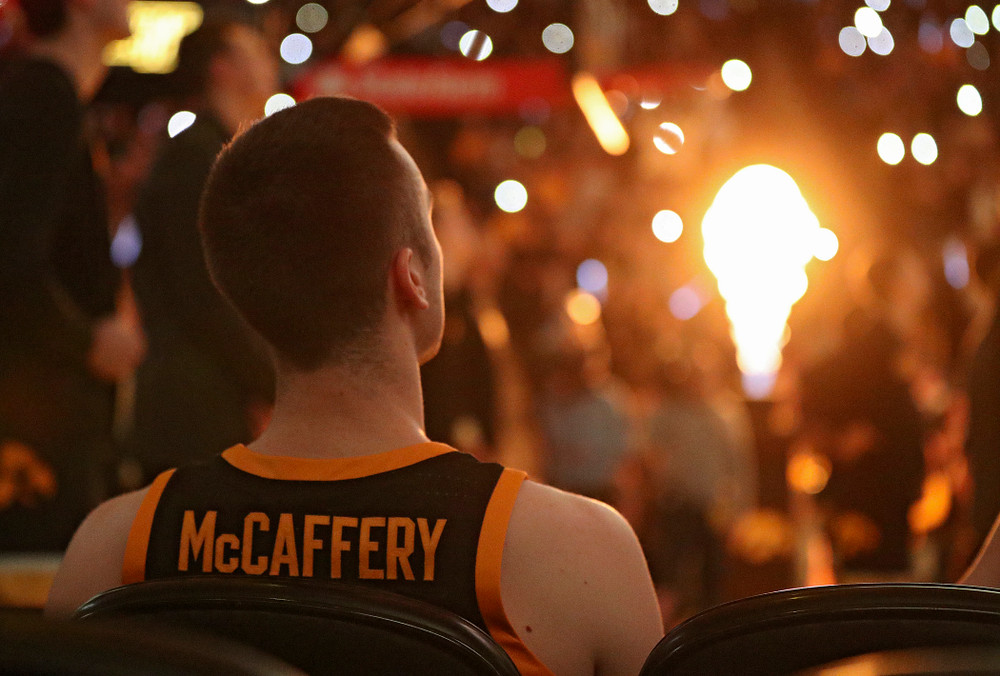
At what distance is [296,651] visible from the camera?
0.85 m

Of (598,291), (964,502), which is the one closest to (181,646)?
(964,502)

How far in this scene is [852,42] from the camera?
9359mm

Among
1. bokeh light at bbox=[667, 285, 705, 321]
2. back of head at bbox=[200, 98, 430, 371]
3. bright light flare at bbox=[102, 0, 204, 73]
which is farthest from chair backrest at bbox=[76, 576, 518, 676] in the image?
bokeh light at bbox=[667, 285, 705, 321]

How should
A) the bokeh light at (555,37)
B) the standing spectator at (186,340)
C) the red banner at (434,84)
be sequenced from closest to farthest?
the standing spectator at (186,340)
the red banner at (434,84)
the bokeh light at (555,37)

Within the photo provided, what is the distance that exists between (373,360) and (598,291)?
16.9 meters

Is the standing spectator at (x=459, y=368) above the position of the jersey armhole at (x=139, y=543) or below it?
above

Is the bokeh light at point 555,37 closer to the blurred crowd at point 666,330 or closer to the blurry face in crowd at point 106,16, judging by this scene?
the blurred crowd at point 666,330

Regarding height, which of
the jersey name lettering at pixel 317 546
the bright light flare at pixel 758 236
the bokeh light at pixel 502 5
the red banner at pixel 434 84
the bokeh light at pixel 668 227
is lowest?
the jersey name lettering at pixel 317 546

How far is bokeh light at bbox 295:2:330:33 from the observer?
586 centimetres

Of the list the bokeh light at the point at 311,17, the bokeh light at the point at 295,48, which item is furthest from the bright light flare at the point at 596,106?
the bokeh light at the point at 295,48

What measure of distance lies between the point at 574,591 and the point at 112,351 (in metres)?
1.73

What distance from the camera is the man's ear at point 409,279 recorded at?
134cm

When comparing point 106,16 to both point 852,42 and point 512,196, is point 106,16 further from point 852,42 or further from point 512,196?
point 512,196

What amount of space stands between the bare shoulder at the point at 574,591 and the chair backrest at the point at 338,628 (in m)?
0.23
